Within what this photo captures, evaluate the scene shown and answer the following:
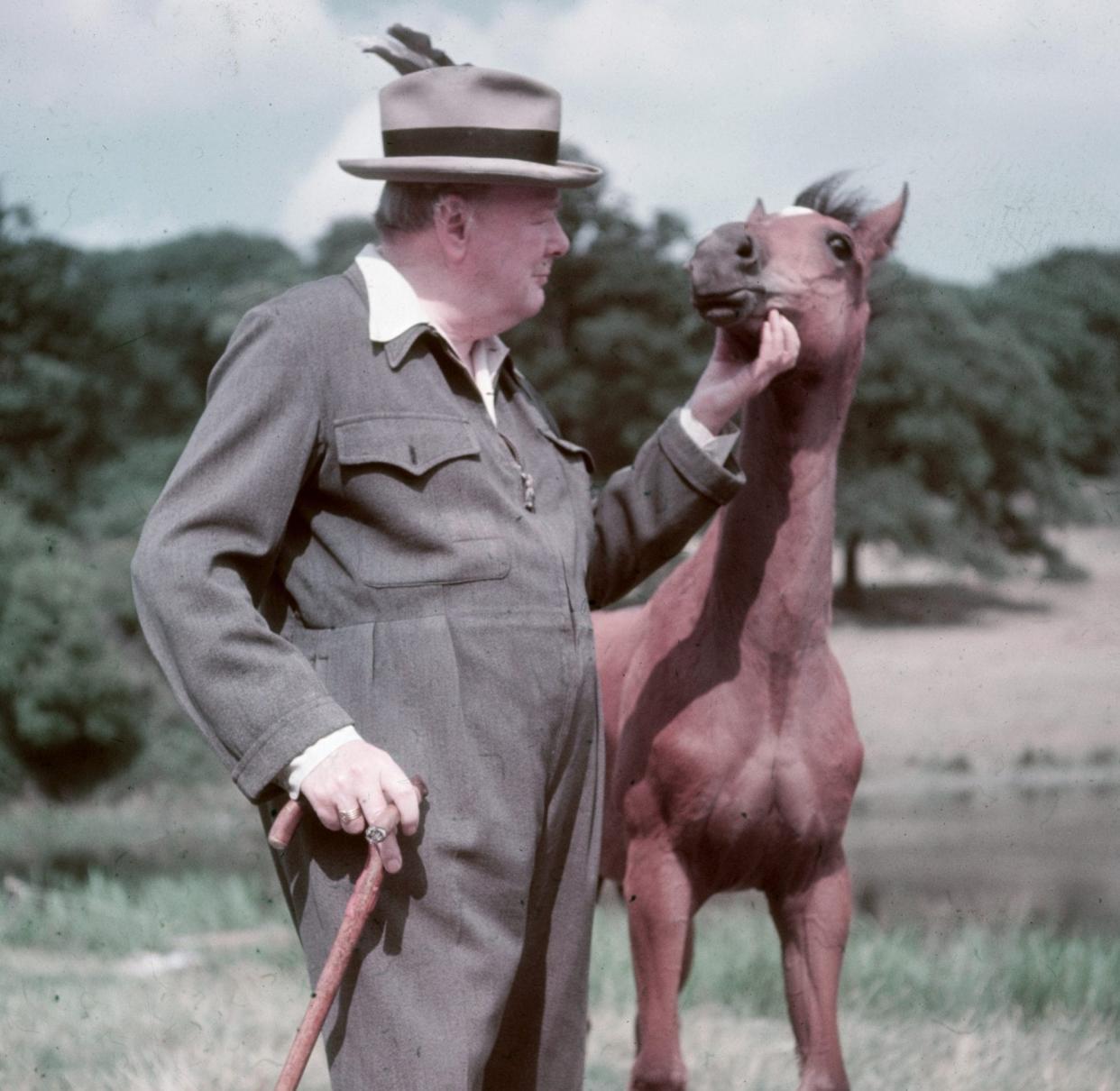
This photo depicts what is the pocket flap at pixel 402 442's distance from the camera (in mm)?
2359

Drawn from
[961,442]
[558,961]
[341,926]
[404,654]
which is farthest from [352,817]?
[961,442]

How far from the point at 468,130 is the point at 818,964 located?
189cm

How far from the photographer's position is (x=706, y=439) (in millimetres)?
2871

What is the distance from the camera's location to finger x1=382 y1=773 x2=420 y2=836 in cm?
216

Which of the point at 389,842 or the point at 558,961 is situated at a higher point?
the point at 389,842

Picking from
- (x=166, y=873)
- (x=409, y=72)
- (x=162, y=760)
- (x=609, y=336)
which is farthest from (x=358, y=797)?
(x=162, y=760)

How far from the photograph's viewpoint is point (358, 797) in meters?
2.14

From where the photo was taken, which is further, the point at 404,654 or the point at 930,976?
the point at 930,976

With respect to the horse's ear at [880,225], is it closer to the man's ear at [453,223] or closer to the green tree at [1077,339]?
the man's ear at [453,223]

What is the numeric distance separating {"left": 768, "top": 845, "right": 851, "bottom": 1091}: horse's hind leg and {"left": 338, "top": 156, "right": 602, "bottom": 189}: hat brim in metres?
1.64

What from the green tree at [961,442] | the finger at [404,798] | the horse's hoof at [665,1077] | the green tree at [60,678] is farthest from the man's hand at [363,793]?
the green tree at [60,678]

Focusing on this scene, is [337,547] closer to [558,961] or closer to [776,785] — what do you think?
[558,961]

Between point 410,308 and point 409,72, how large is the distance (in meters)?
0.45

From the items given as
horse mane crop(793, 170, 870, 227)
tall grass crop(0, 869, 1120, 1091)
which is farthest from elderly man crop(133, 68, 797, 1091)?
tall grass crop(0, 869, 1120, 1091)
